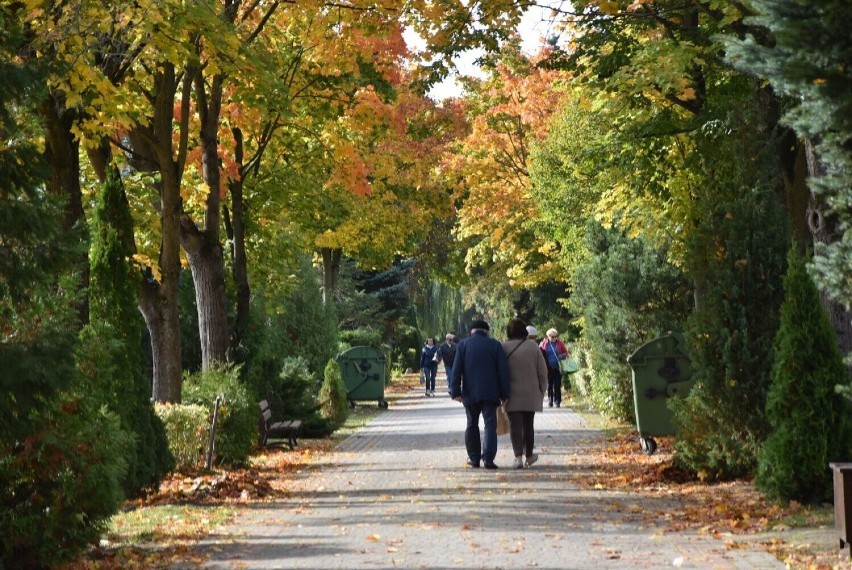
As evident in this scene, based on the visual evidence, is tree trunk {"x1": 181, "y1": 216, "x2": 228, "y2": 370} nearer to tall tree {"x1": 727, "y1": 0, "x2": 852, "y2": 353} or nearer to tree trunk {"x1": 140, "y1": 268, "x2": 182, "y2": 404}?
tree trunk {"x1": 140, "y1": 268, "x2": 182, "y2": 404}

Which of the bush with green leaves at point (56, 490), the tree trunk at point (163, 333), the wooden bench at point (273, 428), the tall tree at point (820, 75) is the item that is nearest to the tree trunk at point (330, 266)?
the wooden bench at point (273, 428)

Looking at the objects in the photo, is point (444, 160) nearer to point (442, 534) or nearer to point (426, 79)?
point (426, 79)

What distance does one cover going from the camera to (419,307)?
6053 cm

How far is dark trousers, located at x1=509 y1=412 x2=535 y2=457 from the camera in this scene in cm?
1780

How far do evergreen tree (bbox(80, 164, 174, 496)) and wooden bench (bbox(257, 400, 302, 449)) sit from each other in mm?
6762

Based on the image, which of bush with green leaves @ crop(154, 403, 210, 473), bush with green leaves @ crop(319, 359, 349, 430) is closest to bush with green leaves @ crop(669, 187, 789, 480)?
bush with green leaves @ crop(154, 403, 210, 473)

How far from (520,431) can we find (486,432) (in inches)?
22.7

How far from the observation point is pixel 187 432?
17516mm

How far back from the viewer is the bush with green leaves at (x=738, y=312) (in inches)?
546

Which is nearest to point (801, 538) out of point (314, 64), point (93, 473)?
point (93, 473)

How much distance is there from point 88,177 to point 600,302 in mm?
9554

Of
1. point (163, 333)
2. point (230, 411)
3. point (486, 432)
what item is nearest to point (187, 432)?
point (230, 411)

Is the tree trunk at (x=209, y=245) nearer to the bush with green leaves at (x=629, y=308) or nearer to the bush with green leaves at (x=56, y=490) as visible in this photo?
the bush with green leaves at (x=629, y=308)

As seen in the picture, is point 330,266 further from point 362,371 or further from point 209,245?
point 209,245
